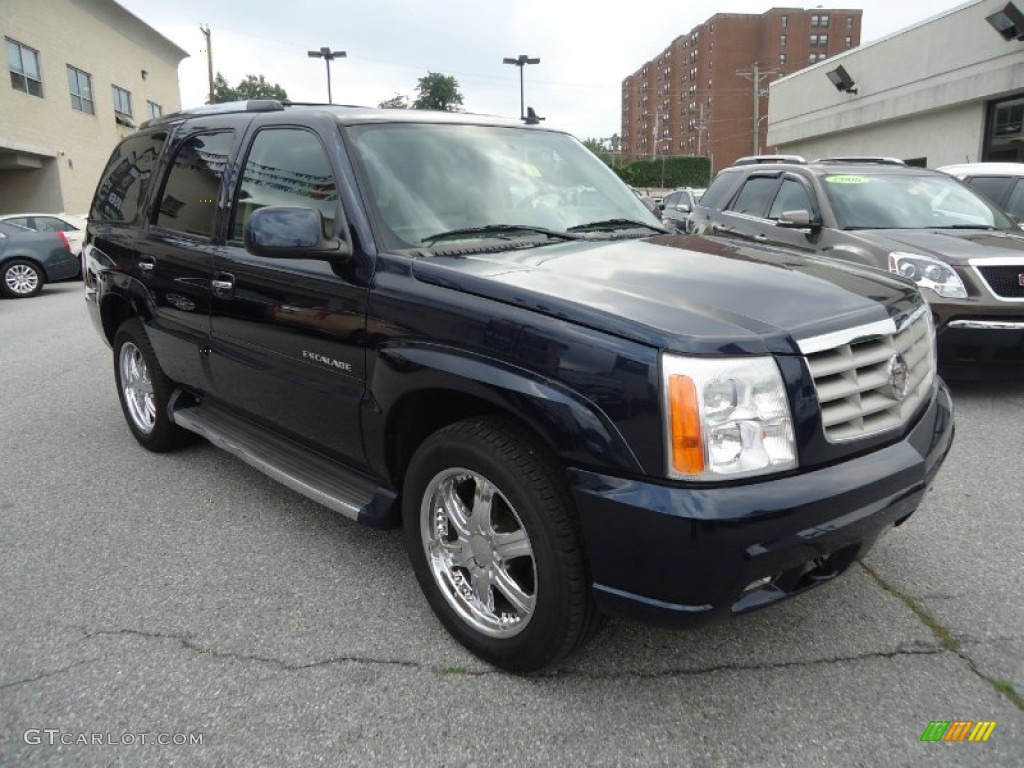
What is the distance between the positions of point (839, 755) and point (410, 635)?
147 cm

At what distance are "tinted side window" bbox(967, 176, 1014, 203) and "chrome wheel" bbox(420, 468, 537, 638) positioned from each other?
30.7 ft

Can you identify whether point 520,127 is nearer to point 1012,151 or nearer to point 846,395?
point 846,395

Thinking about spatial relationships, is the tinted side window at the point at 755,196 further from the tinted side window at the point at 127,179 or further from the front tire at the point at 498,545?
the front tire at the point at 498,545

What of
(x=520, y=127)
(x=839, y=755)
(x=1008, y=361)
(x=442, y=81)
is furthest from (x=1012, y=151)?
(x=442, y=81)

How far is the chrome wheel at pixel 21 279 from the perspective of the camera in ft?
45.4

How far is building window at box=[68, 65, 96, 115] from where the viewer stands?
3000 centimetres

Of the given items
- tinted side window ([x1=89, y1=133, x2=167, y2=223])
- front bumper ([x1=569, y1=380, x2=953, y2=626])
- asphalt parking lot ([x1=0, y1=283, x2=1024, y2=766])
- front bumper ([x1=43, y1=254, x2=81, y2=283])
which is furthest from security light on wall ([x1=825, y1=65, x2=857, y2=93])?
front bumper ([x1=569, y1=380, x2=953, y2=626])

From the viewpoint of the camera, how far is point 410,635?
2814mm

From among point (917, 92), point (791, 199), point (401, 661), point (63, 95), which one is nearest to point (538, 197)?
point (401, 661)

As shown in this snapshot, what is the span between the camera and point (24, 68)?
86.6ft

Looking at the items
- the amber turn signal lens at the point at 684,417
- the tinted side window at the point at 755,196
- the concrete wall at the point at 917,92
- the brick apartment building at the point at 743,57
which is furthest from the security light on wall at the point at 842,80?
the brick apartment building at the point at 743,57

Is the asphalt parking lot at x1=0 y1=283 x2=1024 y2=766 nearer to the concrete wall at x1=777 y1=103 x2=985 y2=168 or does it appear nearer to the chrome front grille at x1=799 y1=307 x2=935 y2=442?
the chrome front grille at x1=799 y1=307 x2=935 y2=442

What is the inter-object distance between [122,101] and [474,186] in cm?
3813

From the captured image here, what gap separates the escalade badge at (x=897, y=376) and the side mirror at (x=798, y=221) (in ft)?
13.5
